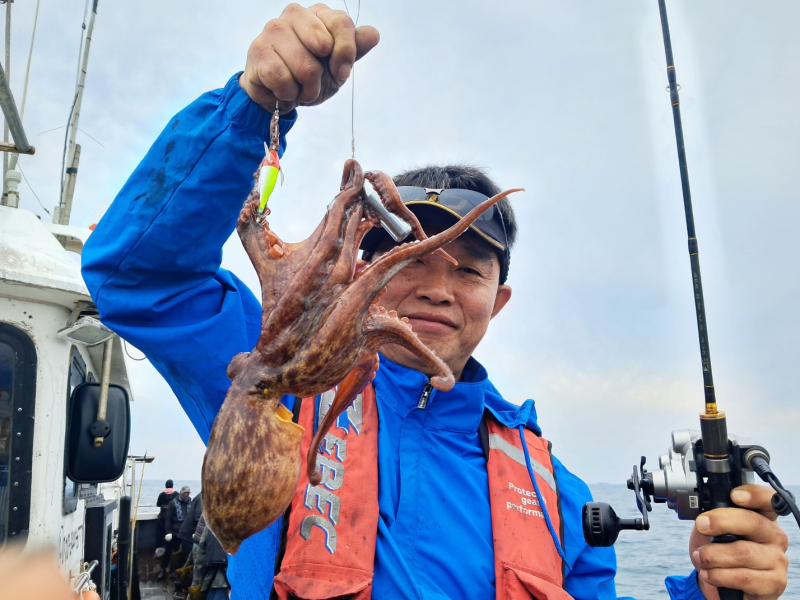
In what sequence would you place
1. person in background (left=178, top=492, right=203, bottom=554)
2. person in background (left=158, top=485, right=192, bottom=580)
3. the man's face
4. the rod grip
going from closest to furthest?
the rod grip < the man's face < person in background (left=178, top=492, right=203, bottom=554) < person in background (left=158, top=485, right=192, bottom=580)

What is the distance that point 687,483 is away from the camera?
10.6 ft

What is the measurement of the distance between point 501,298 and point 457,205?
136 cm

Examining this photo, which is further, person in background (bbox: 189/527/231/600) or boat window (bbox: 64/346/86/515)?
person in background (bbox: 189/527/231/600)

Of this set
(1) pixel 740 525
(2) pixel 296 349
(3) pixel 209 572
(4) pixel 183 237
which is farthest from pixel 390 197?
(3) pixel 209 572

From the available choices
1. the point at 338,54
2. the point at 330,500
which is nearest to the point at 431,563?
the point at 330,500

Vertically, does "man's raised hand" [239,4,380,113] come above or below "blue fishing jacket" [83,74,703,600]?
above

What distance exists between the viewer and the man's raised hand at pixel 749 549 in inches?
114

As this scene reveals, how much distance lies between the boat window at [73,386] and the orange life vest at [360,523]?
236 centimetres

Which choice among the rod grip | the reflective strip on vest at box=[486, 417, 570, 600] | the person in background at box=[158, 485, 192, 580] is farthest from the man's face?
the person in background at box=[158, 485, 192, 580]

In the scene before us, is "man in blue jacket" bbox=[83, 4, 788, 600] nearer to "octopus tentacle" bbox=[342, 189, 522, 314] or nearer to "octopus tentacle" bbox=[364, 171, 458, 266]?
"octopus tentacle" bbox=[364, 171, 458, 266]

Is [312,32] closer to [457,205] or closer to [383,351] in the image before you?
[457,205]

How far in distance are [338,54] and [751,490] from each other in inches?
114

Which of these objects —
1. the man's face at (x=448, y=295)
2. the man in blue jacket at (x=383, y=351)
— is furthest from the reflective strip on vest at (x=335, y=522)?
the man's face at (x=448, y=295)

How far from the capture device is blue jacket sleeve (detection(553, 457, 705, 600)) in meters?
3.57
